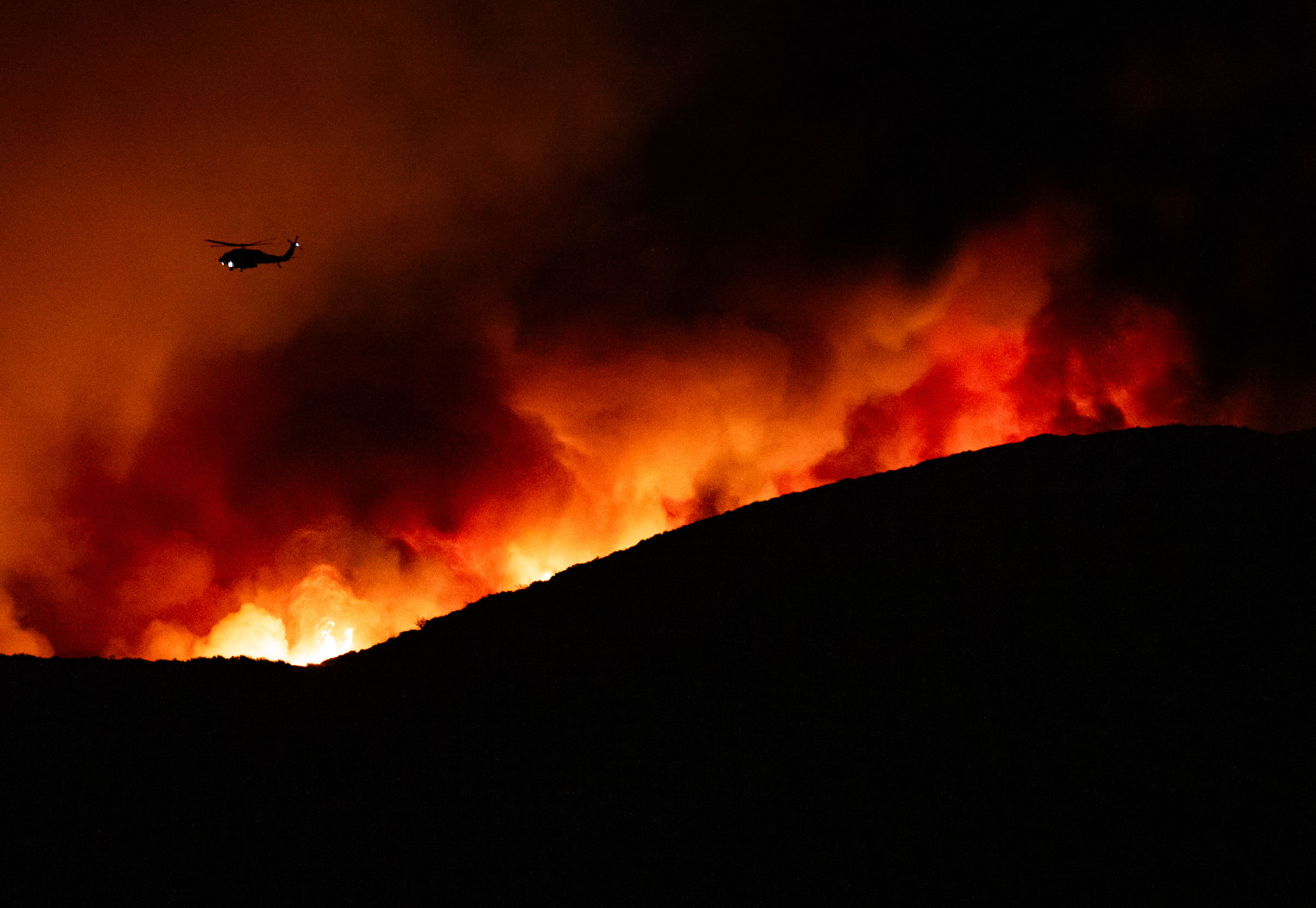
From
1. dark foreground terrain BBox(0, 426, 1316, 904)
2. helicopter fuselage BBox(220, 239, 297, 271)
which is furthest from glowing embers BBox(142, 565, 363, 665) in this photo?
dark foreground terrain BBox(0, 426, 1316, 904)

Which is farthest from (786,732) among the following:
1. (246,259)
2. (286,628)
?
(286,628)

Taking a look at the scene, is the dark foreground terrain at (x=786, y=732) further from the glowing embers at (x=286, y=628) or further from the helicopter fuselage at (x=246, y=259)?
the glowing embers at (x=286, y=628)

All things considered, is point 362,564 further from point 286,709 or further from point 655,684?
point 655,684

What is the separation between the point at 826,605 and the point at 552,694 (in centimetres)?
521

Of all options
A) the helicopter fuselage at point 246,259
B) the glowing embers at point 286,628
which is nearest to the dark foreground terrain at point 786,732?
the helicopter fuselage at point 246,259

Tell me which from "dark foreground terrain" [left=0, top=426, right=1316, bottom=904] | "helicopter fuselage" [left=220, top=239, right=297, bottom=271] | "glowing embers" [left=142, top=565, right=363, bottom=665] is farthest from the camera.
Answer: "glowing embers" [left=142, top=565, right=363, bottom=665]

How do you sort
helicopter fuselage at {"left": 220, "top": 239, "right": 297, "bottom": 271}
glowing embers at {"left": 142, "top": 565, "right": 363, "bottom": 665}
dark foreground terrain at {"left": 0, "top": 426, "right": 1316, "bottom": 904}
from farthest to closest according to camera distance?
glowing embers at {"left": 142, "top": 565, "right": 363, "bottom": 665} < helicopter fuselage at {"left": 220, "top": 239, "right": 297, "bottom": 271} < dark foreground terrain at {"left": 0, "top": 426, "right": 1316, "bottom": 904}

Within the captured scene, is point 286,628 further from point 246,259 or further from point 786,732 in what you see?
point 786,732

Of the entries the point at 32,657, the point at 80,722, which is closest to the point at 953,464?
the point at 80,722

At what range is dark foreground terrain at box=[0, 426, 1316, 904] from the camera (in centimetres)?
952

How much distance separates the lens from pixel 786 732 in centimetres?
1159

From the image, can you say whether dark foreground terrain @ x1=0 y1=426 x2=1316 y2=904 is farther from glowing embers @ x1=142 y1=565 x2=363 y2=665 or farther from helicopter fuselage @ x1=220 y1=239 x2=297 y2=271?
glowing embers @ x1=142 y1=565 x2=363 y2=665

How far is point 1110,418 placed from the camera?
5703cm

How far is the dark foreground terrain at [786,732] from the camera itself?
9.52 meters
